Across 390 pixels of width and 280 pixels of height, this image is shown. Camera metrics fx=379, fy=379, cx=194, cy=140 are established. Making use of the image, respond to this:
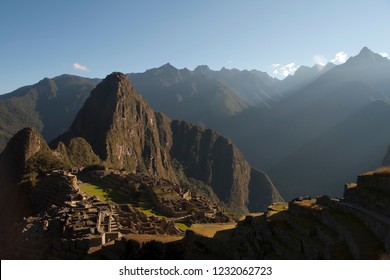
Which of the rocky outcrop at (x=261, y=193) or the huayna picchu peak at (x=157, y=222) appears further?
the rocky outcrop at (x=261, y=193)

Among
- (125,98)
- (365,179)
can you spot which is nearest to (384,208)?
(365,179)

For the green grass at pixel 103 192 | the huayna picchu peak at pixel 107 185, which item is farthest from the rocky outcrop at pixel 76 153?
the green grass at pixel 103 192

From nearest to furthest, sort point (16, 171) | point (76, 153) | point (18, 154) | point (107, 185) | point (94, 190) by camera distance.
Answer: point (94, 190), point (107, 185), point (16, 171), point (18, 154), point (76, 153)

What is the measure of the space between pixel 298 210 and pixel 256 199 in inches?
6421

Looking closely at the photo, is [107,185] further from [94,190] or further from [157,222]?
[157,222]

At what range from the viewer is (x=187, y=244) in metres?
23.5

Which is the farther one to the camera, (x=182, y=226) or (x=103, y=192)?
(x=103, y=192)

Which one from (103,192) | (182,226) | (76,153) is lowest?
(182,226)

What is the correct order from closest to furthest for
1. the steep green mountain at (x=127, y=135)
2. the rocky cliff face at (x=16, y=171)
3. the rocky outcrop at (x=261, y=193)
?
1. the rocky cliff face at (x=16, y=171)
2. the steep green mountain at (x=127, y=135)
3. the rocky outcrop at (x=261, y=193)

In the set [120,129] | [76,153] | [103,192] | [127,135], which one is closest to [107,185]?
[103,192]

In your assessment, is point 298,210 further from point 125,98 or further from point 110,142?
point 125,98

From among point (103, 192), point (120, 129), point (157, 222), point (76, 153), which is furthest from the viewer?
point (120, 129)

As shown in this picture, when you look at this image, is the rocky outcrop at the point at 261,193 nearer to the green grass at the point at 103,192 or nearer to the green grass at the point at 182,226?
the green grass at the point at 103,192

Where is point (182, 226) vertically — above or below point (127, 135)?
below
